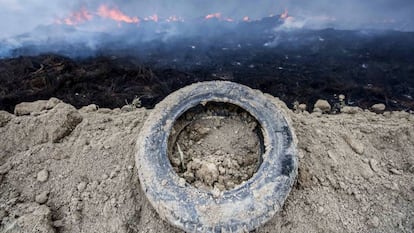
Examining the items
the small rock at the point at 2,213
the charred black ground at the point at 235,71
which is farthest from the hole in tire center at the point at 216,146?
the charred black ground at the point at 235,71

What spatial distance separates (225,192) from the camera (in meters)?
2.41

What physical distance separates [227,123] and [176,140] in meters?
0.58

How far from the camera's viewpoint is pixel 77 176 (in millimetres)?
2795

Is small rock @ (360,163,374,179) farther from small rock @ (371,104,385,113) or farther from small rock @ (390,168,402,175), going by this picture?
small rock @ (371,104,385,113)

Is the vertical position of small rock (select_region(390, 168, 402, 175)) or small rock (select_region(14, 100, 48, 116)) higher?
small rock (select_region(14, 100, 48, 116))

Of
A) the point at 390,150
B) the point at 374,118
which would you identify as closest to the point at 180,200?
the point at 390,150

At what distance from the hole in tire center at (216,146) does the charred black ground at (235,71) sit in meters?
1.78

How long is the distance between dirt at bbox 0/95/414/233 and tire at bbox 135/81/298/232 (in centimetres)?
23

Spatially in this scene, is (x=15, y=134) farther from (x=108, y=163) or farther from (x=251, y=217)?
(x=251, y=217)

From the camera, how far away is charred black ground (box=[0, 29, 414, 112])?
4.87 metres

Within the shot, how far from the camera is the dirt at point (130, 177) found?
98.3 inches

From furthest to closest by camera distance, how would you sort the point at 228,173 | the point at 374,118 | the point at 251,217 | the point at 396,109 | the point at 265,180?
the point at 396,109
the point at 374,118
the point at 228,173
the point at 265,180
the point at 251,217

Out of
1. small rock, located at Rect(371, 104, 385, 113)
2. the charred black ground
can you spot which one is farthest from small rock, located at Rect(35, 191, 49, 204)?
small rock, located at Rect(371, 104, 385, 113)

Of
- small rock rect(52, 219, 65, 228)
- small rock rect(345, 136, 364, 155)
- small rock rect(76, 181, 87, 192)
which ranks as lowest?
small rock rect(52, 219, 65, 228)
